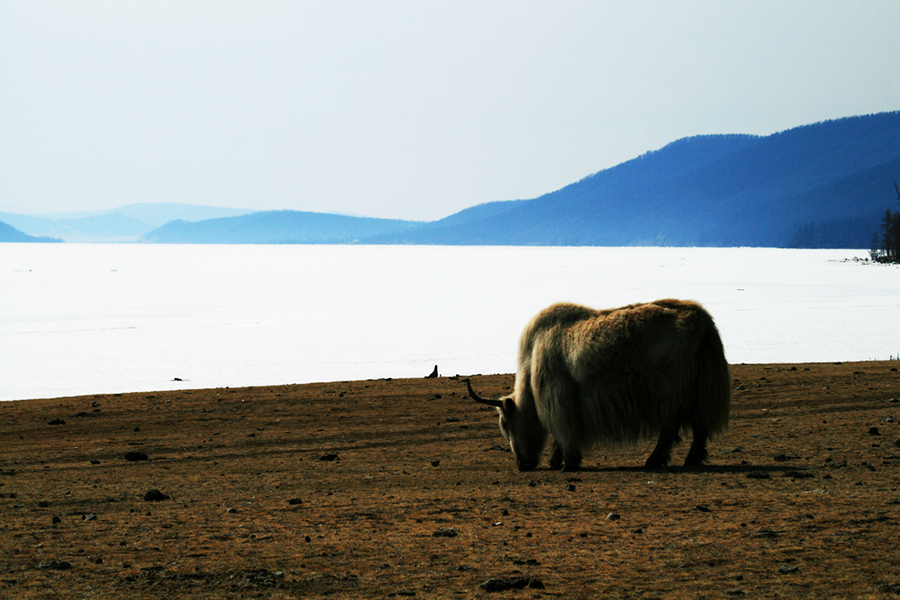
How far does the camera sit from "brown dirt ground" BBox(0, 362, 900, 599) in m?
5.21

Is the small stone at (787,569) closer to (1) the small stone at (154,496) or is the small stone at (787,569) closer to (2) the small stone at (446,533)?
(2) the small stone at (446,533)

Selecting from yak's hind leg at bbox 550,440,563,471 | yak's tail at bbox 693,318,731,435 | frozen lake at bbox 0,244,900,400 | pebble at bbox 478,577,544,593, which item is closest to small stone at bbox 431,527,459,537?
pebble at bbox 478,577,544,593

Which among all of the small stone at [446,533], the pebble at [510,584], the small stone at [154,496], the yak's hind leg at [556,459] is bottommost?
the yak's hind leg at [556,459]

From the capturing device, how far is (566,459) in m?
9.25

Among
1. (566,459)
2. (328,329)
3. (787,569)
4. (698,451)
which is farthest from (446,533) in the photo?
(328,329)

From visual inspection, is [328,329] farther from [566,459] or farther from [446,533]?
[446,533]

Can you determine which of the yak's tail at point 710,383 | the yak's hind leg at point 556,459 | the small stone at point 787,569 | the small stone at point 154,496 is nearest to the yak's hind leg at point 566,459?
the yak's hind leg at point 556,459

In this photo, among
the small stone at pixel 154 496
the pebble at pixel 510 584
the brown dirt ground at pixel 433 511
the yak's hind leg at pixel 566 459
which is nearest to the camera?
the pebble at pixel 510 584

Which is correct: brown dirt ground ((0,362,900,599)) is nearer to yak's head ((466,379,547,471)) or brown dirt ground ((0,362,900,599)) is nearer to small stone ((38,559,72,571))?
small stone ((38,559,72,571))

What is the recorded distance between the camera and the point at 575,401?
911 cm

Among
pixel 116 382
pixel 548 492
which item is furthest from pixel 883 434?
pixel 116 382

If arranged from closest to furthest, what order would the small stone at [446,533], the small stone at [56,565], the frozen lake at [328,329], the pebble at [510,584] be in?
the pebble at [510,584]
the small stone at [56,565]
the small stone at [446,533]
the frozen lake at [328,329]

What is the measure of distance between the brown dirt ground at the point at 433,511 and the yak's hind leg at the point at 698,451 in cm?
30

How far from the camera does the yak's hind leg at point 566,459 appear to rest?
30.1 ft
